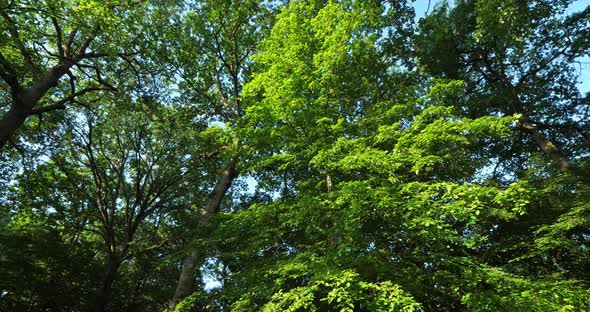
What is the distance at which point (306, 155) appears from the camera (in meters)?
7.29

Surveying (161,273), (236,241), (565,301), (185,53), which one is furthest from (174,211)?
(565,301)

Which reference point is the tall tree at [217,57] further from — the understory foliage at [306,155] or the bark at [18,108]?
the bark at [18,108]

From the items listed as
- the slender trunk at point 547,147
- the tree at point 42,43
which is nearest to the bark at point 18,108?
the tree at point 42,43

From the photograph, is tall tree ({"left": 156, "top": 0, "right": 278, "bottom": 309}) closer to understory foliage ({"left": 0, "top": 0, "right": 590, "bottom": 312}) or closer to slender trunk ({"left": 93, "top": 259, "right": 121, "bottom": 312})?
understory foliage ({"left": 0, "top": 0, "right": 590, "bottom": 312})

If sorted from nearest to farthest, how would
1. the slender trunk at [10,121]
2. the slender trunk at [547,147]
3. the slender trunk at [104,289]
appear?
the slender trunk at [10,121] → the slender trunk at [547,147] → the slender trunk at [104,289]

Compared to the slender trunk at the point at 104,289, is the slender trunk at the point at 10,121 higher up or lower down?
higher up

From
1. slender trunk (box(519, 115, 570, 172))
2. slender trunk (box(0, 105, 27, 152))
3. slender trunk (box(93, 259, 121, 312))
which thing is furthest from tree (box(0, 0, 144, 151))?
slender trunk (box(519, 115, 570, 172))

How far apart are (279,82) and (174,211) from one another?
11258mm

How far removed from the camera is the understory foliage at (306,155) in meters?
6.11

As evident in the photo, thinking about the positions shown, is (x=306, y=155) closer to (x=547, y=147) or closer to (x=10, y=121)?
(x=10, y=121)

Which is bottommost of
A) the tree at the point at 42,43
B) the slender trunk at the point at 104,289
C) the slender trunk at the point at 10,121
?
the slender trunk at the point at 104,289

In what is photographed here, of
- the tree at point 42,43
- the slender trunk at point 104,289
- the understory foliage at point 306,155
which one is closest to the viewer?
the understory foliage at point 306,155

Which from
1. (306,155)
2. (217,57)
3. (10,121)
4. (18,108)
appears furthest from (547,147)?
(10,121)

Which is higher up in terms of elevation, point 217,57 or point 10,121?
point 217,57
